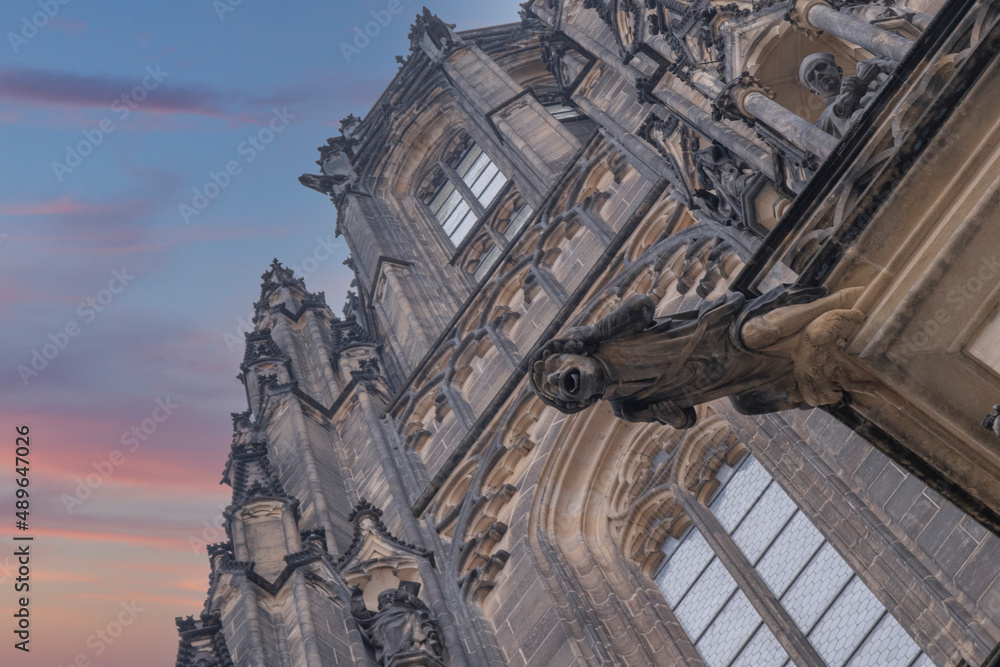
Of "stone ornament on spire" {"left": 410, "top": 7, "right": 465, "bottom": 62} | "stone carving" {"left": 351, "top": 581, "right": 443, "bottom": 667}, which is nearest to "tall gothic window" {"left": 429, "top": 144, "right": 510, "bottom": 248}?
"stone ornament on spire" {"left": 410, "top": 7, "right": 465, "bottom": 62}

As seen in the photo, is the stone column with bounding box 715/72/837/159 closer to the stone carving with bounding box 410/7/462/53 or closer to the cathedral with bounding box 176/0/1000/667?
the cathedral with bounding box 176/0/1000/667

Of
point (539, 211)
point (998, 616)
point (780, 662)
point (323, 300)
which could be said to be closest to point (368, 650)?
point (780, 662)

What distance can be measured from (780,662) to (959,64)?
5.58 meters

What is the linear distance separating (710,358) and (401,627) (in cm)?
617

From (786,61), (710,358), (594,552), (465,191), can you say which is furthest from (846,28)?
(465,191)

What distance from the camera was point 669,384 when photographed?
5.22 meters

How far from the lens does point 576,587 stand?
1086 centimetres

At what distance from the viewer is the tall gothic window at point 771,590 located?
830 cm

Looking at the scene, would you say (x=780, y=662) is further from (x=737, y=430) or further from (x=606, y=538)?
(x=606, y=538)

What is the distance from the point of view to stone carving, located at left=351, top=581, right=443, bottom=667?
10.0 m

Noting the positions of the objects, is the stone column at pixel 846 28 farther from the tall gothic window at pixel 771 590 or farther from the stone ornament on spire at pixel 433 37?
the stone ornament on spire at pixel 433 37

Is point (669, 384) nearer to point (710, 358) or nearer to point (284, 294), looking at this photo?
point (710, 358)

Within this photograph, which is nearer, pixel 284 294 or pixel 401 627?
pixel 401 627

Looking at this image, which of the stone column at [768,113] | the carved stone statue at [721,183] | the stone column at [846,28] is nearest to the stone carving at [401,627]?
the carved stone statue at [721,183]
